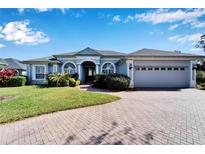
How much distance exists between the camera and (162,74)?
1825 cm

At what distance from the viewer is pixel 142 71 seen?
18203 mm

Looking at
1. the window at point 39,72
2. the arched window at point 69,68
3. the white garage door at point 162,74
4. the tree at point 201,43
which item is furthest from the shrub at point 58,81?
the tree at point 201,43

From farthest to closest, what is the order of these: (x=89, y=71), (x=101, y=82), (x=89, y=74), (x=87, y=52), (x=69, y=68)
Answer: (x=89, y=71), (x=89, y=74), (x=69, y=68), (x=87, y=52), (x=101, y=82)

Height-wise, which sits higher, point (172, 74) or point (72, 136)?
point (172, 74)

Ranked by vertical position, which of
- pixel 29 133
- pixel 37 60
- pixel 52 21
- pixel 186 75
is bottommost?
pixel 29 133

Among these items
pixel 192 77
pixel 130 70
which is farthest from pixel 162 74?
pixel 130 70

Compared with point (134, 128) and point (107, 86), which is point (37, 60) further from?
point (134, 128)

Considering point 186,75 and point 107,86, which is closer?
point 107,86

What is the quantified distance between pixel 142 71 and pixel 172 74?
3093 mm

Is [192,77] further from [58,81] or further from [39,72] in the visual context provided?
[39,72]

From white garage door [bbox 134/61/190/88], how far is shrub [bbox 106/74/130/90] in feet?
8.35

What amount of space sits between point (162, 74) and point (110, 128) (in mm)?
14057

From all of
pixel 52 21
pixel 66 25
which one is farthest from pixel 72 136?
pixel 66 25

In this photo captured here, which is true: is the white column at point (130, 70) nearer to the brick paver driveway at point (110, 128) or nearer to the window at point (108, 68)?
the window at point (108, 68)
